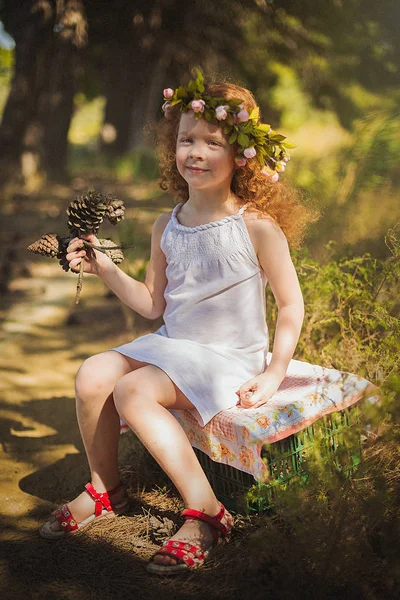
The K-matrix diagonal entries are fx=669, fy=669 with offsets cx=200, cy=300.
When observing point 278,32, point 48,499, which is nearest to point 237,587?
point 48,499

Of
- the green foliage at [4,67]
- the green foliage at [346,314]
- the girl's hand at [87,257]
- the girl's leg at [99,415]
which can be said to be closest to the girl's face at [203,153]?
the girl's hand at [87,257]

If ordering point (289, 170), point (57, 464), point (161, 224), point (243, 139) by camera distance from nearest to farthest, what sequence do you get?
point (243, 139)
point (161, 224)
point (57, 464)
point (289, 170)

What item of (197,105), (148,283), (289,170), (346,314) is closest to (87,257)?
(148,283)

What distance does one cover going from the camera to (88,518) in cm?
240

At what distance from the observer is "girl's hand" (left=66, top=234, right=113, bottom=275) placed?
7.79 ft

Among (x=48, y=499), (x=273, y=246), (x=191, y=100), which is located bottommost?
(x=48, y=499)

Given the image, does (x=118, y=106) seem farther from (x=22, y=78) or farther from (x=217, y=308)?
(x=217, y=308)

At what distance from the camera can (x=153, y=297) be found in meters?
2.63

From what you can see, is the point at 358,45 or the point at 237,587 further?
the point at 358,45

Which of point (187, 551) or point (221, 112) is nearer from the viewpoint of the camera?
point (187, 551)

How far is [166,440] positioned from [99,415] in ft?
1.11

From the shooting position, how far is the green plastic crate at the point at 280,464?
213cm

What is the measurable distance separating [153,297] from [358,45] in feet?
16.7

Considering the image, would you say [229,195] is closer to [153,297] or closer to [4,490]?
[153,297]
